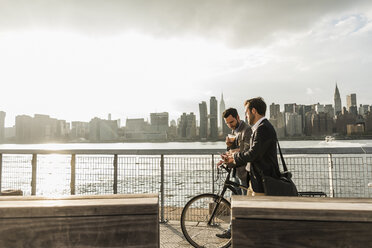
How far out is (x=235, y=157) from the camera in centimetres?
348

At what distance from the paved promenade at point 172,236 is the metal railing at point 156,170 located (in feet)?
0.91

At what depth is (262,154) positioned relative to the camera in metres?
3.24

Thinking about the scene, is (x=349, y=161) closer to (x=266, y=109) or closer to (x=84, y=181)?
(x=266, y=109)

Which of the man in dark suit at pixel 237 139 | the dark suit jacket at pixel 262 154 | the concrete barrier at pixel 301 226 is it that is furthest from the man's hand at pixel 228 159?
the concrete barrier at pixel 301 226

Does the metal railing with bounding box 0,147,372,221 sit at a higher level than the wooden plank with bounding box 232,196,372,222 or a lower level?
lower

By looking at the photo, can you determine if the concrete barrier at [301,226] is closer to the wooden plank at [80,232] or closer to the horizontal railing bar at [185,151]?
the wooden plank at [80,232]

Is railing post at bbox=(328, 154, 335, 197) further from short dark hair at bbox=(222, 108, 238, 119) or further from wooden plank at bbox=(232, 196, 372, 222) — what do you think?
wooden plank at bbox=(232, 196, 372, 222)

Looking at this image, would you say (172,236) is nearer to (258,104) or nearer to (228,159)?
(228,159)

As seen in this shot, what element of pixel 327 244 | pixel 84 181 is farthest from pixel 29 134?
pixel 327 244

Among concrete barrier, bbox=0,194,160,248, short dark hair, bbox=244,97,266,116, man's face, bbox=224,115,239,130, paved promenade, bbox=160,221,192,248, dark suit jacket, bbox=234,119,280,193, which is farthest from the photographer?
man's face, bbox=224,115,239,130

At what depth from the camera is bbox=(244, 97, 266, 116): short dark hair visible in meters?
3.48

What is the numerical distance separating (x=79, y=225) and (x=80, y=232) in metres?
0.03

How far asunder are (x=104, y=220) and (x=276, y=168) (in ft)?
7.96

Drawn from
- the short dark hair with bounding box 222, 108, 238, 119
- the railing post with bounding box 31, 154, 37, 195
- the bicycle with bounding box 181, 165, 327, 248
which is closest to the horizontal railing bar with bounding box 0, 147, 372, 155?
the railing post with bounding box 31, 154, 37, 195
